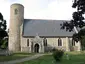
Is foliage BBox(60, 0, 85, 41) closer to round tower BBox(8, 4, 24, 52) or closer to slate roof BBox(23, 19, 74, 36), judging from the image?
slate roof BBox(23, 19, 74, 36)

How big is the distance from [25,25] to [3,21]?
59.9 ft

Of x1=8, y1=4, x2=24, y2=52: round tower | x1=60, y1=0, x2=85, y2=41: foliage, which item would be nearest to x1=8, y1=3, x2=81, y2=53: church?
x1=8, y1=4, x2=24, y2=52: round tower

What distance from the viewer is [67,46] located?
5256 centimetres

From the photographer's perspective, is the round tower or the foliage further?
the round tower

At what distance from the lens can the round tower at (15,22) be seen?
5328 centimetres

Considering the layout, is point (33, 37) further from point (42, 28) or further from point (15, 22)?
point (15, 22)

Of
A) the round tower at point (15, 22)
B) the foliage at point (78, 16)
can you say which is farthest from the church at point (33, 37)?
the foliage at point (78, 16)

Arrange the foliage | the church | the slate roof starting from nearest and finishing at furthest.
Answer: the foliage → the church → the slate roof

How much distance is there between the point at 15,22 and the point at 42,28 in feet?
28.8

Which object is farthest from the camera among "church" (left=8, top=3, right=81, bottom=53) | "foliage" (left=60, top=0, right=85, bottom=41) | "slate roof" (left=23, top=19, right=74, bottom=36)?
"slate roof" (left=23, top=19, right=74, bottom=36)

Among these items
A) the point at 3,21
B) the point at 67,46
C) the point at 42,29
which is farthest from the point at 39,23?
the point at 3,21

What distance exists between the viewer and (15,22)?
179ft

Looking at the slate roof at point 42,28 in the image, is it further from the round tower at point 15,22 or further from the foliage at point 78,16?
the foliage at point 78,16

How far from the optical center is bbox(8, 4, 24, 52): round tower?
53281 mm
